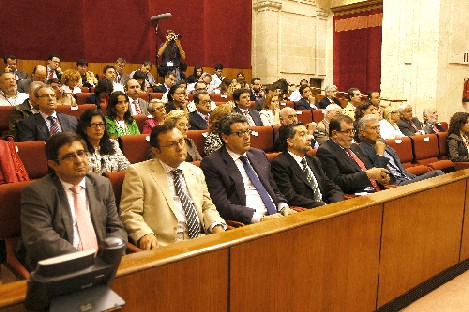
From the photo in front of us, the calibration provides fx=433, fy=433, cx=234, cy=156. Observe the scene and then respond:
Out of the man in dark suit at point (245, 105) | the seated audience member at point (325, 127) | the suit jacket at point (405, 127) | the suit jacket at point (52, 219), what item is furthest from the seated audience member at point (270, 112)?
the suit jacket at point (52, 219)

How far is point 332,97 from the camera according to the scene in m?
5.75

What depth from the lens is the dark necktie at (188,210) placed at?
172cm

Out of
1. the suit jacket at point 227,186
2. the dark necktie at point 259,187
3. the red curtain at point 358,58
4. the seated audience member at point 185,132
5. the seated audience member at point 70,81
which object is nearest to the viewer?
the suit jacket at point 227,186

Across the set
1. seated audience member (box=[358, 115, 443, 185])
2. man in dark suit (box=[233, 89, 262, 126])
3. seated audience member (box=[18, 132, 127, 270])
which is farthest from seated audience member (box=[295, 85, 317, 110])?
seated audience member (box=[18, 132, 127, 270])

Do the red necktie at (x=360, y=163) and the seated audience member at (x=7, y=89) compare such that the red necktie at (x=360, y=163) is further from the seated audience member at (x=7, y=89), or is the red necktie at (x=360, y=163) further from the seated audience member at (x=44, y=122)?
the seated audience member at (x=7, y=89)

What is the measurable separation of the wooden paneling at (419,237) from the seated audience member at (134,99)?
100 inches

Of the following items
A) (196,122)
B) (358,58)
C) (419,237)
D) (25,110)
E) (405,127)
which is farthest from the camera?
(358,58)

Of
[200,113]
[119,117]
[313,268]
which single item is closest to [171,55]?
[200,113]

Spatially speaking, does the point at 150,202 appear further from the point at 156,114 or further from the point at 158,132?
the point at 156,114

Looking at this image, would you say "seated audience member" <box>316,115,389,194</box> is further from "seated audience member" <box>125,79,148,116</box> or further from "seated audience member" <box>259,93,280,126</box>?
"seated audience member" <box>125,79,148,116</box>

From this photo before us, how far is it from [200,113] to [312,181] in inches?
56.1

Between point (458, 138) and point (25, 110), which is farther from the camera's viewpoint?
point (458, 138)

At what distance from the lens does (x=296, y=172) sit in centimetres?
227

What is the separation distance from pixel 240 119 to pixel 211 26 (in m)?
5.62
